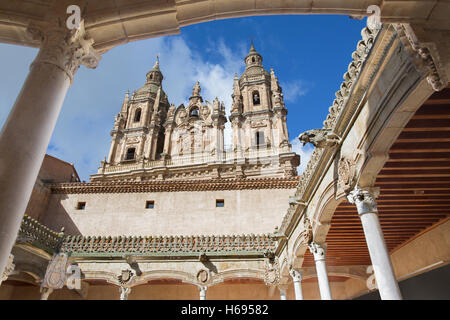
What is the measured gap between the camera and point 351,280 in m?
14.9

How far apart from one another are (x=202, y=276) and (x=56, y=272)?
6.45 meters

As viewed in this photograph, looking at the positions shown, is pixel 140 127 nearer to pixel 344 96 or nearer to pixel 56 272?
pixel 56 272

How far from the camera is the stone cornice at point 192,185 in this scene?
1800 cm

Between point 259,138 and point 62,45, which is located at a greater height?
point 259,138

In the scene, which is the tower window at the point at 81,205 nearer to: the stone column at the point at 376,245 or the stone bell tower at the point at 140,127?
the stone bell tower at the point at 140,127

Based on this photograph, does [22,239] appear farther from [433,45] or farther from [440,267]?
[440,267]

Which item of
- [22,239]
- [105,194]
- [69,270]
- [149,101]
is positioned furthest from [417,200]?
[149,101]

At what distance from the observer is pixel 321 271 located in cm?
791

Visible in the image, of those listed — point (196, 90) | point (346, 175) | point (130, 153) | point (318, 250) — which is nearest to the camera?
point (346, 175)

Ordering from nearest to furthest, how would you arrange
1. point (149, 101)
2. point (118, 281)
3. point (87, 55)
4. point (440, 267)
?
1. point (87, 55)
2. point (440, 267)
3. point (118, 281)
4. point (149, 101)

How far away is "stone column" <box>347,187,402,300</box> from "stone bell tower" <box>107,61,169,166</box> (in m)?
28.2

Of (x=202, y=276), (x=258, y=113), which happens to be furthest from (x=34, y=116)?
(x=258, y=113)
